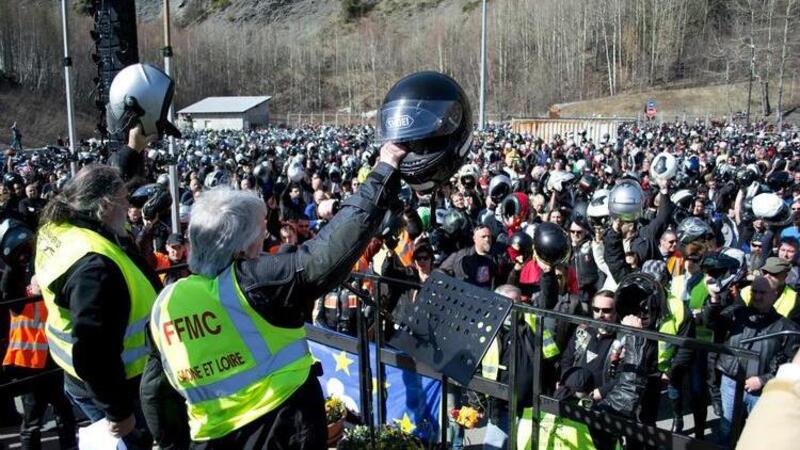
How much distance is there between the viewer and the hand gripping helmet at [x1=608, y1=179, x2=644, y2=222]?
7158 millimetres

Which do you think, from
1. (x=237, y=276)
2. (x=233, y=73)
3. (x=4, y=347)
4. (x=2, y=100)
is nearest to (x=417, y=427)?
(x=237, y=276)

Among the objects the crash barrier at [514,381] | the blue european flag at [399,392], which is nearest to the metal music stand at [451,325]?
the crash barrier at [514,381]

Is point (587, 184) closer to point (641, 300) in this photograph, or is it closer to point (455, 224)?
point (455, 224)

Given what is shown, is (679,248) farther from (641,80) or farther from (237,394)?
(641,80)

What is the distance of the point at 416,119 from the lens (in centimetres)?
212

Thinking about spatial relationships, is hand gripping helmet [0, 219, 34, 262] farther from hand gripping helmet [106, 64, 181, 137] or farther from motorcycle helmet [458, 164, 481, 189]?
motorcycle helmet [458, 164, 481, 189]

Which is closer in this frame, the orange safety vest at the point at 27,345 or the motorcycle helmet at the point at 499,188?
the orange safety vest at the point at 27,345

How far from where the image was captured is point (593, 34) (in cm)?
6731

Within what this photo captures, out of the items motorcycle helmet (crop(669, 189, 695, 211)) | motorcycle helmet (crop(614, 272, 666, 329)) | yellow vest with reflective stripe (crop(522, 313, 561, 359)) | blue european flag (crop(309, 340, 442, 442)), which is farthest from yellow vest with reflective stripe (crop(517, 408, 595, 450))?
motorcycle helmet (crop(669, 189, 695, 211))

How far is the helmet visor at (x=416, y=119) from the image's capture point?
6.86 feet

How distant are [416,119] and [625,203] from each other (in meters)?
5.64

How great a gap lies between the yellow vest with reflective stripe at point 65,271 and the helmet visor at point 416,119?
4.22 feet

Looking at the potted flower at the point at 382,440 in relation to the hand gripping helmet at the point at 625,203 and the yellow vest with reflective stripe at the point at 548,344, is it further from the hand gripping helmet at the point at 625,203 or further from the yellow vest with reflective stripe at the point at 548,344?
the hand gripping helmet at the point at 625,203

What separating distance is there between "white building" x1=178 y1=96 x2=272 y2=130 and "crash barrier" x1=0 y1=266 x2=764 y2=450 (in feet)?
173
